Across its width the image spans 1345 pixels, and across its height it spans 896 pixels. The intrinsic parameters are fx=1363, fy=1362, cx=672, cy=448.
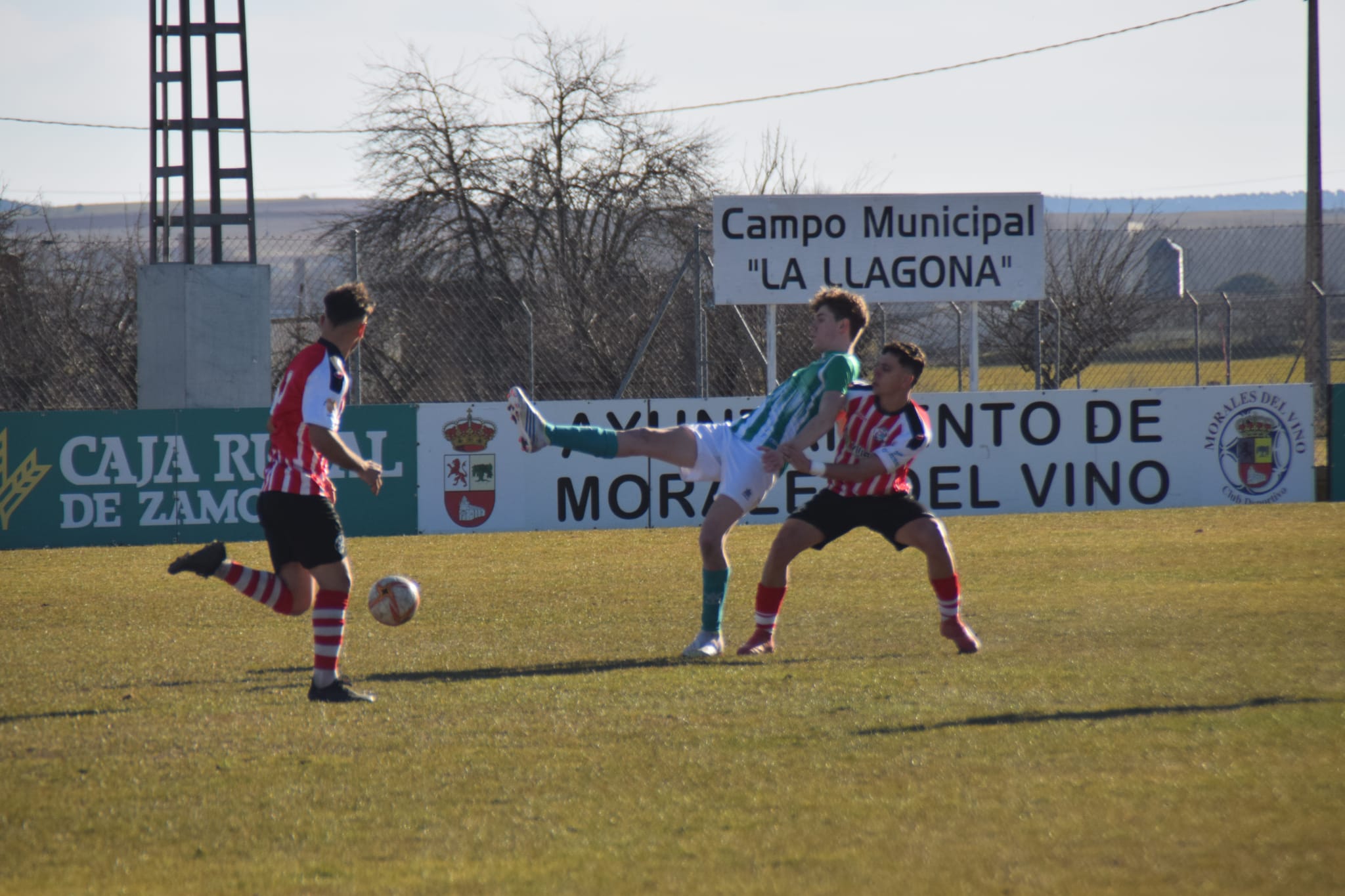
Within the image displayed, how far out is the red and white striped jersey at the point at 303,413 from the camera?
5.54 metres

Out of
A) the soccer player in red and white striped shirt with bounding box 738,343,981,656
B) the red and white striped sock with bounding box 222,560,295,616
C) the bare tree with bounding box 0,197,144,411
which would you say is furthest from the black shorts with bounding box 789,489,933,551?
the bare tree with bounding box 0,197,144,411

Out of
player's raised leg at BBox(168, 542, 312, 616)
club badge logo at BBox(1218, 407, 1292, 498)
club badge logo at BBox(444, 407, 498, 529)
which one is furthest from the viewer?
club badge logo at BBox(1218, 407, 1292, 498)

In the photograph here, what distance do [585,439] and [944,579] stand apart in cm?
188

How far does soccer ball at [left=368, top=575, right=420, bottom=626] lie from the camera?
627cm

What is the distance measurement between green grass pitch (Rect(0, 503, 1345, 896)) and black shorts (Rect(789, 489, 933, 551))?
0.62 m

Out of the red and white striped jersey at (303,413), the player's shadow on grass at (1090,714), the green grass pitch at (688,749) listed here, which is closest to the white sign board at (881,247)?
the green grass pitch at (688,749)

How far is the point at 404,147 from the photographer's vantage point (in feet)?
86.0

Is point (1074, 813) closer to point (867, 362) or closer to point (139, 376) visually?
point (139, 376)

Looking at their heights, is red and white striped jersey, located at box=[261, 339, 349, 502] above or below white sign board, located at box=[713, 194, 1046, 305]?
below

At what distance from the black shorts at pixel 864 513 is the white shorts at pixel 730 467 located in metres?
0.25

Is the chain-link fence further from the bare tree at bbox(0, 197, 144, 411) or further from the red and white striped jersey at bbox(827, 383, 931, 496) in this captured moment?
the red and white striped jersey at bbox(827, 383, 931, 496)

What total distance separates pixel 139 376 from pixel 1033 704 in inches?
511

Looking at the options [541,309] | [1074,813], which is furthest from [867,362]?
[1074,813]

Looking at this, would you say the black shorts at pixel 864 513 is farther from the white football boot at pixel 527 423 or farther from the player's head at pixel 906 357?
the white football boot at pixel 527 423
